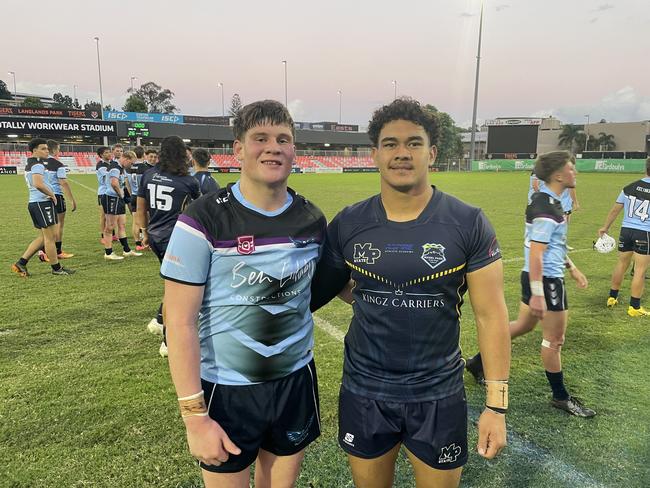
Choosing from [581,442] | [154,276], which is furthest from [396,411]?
[154,276]

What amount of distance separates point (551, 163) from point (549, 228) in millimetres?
618

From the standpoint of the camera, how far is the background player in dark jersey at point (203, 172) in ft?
20.0

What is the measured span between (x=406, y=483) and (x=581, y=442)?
1.46 metres

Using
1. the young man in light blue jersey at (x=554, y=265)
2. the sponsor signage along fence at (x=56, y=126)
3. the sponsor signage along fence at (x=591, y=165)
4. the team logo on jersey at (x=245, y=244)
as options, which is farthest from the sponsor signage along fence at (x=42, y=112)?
the team logo on jersey at (x=245, y=244)

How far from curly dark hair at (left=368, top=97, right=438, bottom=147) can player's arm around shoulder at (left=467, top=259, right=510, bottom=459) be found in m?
0.68

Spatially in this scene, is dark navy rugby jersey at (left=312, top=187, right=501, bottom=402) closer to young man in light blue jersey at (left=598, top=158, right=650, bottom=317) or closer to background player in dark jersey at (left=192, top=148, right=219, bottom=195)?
background player in dark jersey at (left=192, top=148, right=219, bottom=195)

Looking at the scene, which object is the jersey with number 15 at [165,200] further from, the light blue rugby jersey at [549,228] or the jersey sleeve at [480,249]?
the jersey sleeve at [480,249]

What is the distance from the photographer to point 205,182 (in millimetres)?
6211

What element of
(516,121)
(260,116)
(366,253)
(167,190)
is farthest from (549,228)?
(516,121)

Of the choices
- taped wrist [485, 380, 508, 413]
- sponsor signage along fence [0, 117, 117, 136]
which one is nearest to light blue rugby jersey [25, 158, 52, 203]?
taped wrist [485, 380, 508, 413]

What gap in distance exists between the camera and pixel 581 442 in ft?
10.5

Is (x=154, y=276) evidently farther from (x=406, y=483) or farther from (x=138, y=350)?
(x=406, y=483)

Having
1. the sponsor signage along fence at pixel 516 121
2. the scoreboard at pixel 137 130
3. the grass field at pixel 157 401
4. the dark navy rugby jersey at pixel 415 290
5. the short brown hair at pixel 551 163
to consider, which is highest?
the sponsor signage along fence at pixel 516 121

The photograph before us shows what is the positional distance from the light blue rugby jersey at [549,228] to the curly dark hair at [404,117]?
1.86 metres
